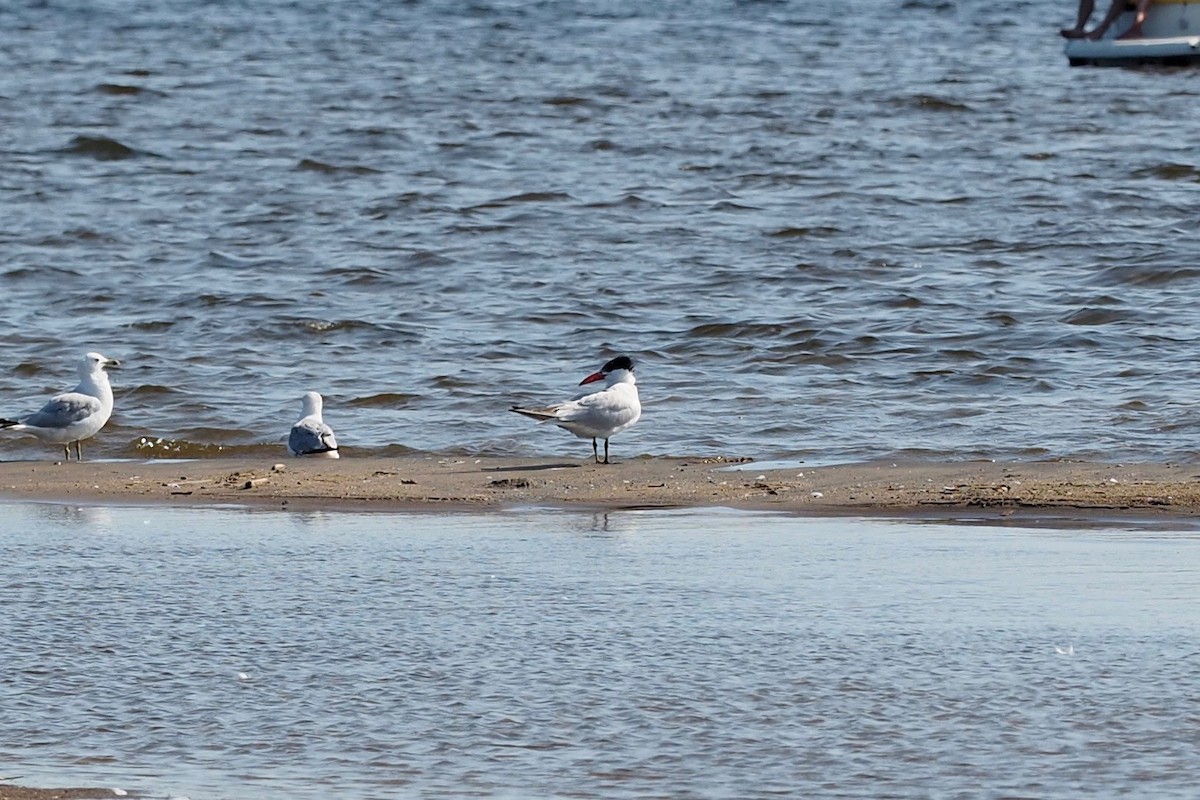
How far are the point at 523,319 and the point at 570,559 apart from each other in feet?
23.6

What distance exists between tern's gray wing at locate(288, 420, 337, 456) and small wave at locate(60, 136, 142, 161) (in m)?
13.9

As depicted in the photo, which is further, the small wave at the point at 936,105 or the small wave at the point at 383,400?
the small wave at the point at 936,105

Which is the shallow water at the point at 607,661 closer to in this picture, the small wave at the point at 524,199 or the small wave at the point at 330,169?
the small wave at the point at 524,199

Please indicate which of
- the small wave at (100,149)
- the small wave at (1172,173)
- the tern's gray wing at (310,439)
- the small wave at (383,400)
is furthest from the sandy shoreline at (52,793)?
the small wave at (100,149)

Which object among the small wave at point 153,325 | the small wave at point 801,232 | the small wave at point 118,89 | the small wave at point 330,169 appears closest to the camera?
the small wave at point 153,325

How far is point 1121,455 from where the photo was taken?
947cm

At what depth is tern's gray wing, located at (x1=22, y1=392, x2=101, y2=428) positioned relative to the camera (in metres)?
10.1

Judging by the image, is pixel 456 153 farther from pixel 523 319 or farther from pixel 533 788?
pixel 533 788

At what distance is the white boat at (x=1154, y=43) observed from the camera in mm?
31484

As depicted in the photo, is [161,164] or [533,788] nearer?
[533,788]

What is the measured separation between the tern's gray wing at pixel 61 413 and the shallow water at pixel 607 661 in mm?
2573

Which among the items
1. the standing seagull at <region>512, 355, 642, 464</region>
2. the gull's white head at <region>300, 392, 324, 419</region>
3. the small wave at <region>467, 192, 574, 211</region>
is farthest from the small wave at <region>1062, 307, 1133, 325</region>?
the small wave at <region>467, 192, 574, 211</region>

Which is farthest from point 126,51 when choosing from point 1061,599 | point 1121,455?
point 1061,599

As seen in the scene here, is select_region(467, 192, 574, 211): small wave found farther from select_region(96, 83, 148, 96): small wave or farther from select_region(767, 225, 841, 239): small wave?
select_region(96, 83, 148, 96): small wave
